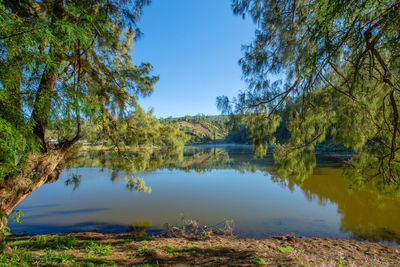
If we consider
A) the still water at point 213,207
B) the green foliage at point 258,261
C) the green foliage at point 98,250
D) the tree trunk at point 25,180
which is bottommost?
the still water at point 213,207

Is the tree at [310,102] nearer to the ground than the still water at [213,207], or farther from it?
farther from it

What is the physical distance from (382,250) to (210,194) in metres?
5.28

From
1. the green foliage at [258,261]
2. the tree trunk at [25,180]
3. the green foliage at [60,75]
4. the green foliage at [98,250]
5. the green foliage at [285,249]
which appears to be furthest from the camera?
the green foliage at [285,249]

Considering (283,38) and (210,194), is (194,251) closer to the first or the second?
(283,38)

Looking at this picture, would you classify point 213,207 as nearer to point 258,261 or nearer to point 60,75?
point 258,261

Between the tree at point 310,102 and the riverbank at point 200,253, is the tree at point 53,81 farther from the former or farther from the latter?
the tree at point 310,102

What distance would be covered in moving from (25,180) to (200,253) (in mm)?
2647

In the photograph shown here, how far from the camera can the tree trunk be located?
195 cm

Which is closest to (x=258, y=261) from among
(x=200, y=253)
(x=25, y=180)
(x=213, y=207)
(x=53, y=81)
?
(x=200, y=253)

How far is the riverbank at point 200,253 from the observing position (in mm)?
2271

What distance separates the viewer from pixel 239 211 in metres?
5.67

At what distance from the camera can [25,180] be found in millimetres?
2125

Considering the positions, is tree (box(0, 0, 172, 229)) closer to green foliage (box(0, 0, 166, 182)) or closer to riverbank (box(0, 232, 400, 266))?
green foliage (box(0, 0, 166, 182))

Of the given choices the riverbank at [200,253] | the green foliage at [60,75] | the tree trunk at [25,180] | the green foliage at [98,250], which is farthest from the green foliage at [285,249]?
the tree trunk at [25,180]
